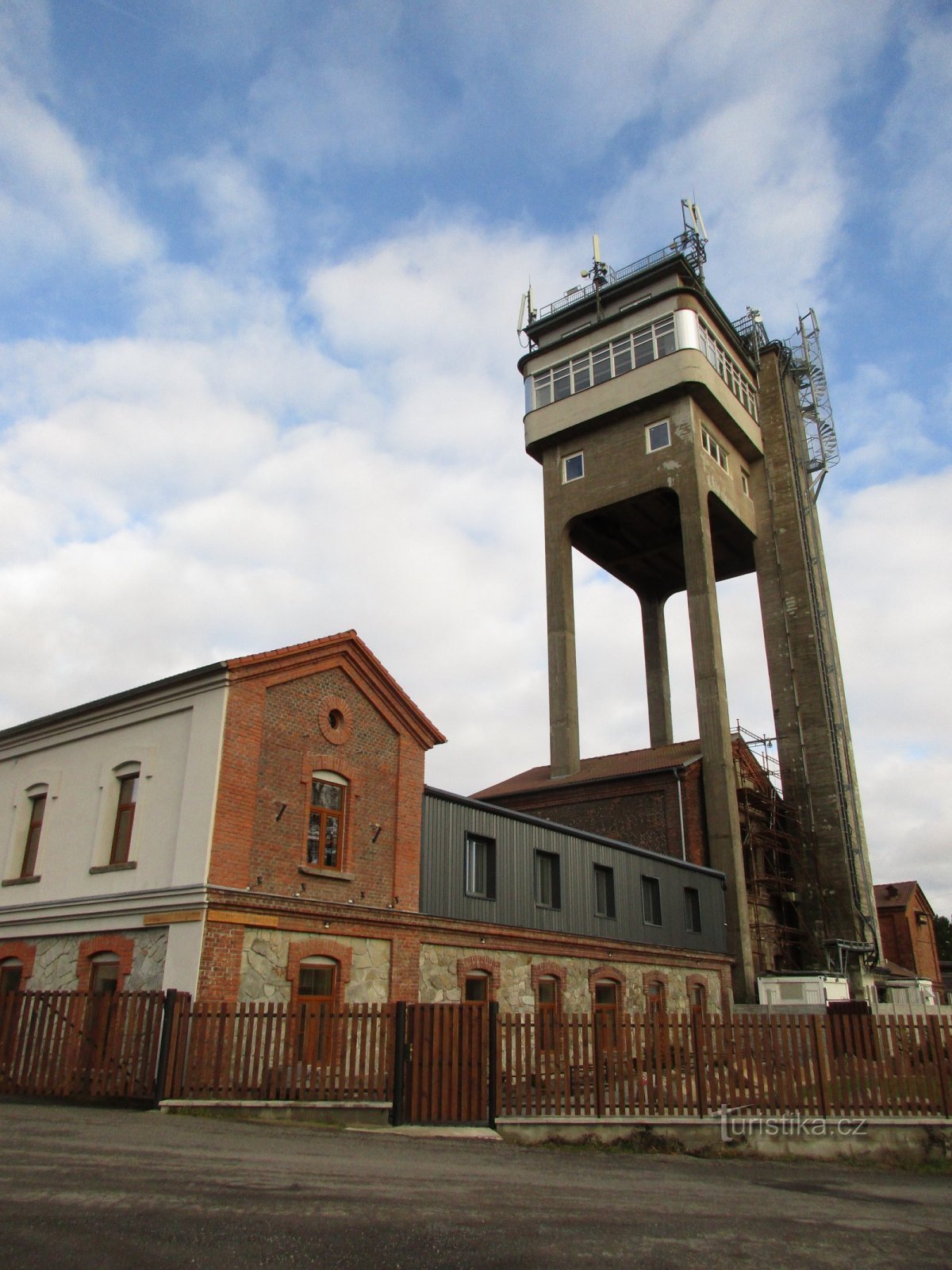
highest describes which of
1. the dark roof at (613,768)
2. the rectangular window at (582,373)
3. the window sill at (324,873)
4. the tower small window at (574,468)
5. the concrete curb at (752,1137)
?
the rectangular window at (582,373)

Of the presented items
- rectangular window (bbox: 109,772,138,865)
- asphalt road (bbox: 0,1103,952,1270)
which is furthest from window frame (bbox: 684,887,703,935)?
rectangular window (bbox: 109,772,138,865)

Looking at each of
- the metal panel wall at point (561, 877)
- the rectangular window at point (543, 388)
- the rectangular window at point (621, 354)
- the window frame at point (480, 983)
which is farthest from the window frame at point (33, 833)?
the rectangular window at point (621, 354)

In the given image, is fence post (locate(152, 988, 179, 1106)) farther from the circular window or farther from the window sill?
the circular window

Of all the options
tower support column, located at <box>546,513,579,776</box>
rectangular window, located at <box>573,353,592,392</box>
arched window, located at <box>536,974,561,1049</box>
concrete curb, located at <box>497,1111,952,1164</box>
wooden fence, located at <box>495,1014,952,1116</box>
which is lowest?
concrete curb, located at <box>497,1111,952,1164</box>

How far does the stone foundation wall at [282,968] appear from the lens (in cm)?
1473

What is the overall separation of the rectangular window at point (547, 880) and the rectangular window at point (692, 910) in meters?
6.97

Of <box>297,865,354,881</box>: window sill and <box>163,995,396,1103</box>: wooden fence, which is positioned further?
<box>297,865,354,881</box>: window sill

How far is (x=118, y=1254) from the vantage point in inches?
216

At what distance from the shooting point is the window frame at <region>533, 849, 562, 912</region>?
22.2 metres

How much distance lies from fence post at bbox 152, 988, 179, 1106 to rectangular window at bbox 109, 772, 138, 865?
4.10 meters

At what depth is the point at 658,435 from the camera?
3531 cm

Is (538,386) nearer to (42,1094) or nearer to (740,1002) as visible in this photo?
(740,1002)

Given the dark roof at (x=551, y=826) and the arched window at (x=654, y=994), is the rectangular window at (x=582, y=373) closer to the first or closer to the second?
the dark roof at (x=551, y=826)

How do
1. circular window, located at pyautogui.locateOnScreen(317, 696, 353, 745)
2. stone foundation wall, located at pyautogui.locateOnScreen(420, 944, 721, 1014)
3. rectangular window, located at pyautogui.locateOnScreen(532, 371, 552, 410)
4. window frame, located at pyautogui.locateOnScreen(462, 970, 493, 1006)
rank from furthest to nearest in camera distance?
1. rectangular window, located at pyautogui.locateOnScreen(532, 371, 552, 410)
2. window frame, located at pyautogui.locateOnScreen(462, 970, 493, 1006)
3. stone foundation wall, located at pyautogui.locateOnScreen(420, 944, 721, 1014)
4. circular window, located at pyautogui.locateOnScreen(317, 696, 353, 745)
